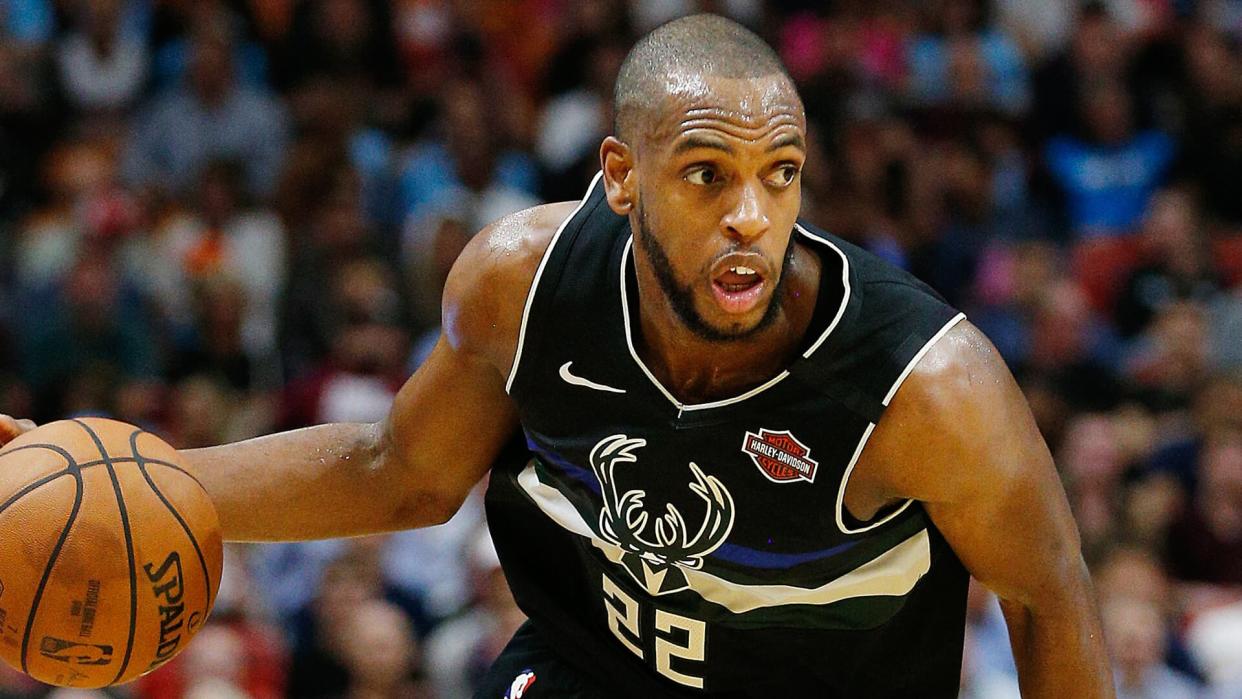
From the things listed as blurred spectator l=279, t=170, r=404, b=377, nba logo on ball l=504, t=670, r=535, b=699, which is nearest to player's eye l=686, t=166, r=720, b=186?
nba logo on ball l=504, t=670, r=535, b=699

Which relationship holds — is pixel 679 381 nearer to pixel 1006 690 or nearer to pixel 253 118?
pixel 1006 690

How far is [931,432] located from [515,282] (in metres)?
1.02

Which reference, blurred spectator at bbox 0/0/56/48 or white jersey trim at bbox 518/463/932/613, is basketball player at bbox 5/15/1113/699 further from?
blurred spectator at bbox 0/0/56/48

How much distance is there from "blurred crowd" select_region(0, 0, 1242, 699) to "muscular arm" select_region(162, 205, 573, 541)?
3434mm

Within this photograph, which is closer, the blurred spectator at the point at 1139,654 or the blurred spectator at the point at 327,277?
the blurred spectator at the point at 1139,654

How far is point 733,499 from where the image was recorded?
12.6 feet

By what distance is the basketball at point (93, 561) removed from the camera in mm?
3723

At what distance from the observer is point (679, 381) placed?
389 centimetres

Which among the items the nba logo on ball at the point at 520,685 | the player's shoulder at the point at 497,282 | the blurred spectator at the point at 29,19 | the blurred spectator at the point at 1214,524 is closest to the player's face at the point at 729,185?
the player's shoulder at the point at 497,282

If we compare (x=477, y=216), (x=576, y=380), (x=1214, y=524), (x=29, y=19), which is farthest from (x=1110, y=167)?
(x=576, y=380)

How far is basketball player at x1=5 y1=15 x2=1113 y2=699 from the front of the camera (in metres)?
3.56

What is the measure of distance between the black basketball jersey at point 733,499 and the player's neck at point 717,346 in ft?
0.12

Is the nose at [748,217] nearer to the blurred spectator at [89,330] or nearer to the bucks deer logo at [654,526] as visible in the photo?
the bucks deer logo at [654,526]

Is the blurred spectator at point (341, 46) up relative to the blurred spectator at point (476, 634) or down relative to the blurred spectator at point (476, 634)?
up
